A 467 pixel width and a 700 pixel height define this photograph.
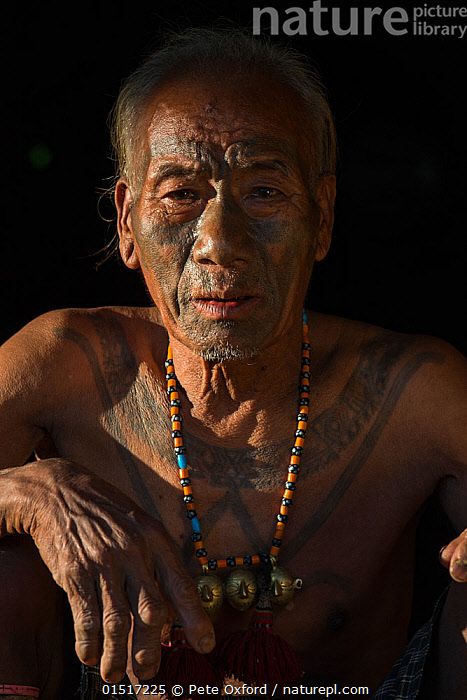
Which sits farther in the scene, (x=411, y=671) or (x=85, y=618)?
(x=411, y=671)

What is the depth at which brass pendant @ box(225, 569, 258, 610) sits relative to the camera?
3125mm

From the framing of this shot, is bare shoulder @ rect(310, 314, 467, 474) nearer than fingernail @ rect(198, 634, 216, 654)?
No

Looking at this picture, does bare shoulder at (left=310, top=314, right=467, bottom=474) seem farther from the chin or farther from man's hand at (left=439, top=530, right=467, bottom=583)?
man's hand at (left=439, top=530, right=467, bottom=583)

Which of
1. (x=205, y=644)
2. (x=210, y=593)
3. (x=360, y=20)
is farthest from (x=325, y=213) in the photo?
(x=205, y=644)

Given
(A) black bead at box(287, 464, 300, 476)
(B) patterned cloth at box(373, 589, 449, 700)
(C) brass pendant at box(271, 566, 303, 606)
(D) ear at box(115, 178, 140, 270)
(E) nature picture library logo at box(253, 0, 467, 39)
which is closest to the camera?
(B) patterned cloth at box(373, 589, 449, 700)

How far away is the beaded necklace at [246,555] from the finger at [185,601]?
17.4 inches

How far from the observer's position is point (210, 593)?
312cm

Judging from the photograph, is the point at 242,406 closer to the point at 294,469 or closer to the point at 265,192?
the point at 294,469

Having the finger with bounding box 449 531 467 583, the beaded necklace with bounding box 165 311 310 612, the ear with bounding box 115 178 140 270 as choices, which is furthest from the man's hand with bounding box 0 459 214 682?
the ear with bounding box 115 178 140 270

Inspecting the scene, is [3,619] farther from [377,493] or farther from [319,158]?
[319,158]

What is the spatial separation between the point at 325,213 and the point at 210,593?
1106 millimetres

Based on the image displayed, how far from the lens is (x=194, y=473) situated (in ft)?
10.8

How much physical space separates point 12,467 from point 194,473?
49 centimetres

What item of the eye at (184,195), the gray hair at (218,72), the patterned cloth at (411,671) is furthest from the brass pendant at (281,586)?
the gray hair at (218,72)
